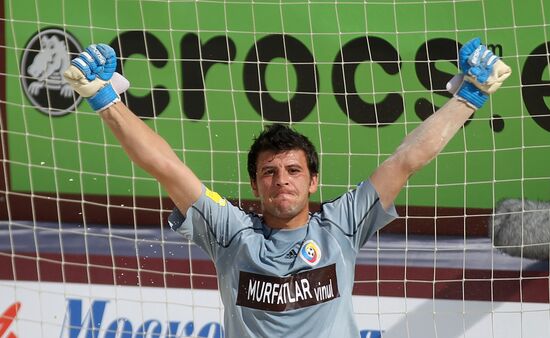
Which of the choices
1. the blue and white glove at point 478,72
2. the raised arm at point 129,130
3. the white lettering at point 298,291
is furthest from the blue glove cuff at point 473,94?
the raised arm at point 129,130

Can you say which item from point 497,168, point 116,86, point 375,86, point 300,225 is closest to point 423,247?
point 497,168

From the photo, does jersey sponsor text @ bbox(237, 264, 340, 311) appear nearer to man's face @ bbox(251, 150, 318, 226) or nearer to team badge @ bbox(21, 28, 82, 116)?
man's face @ bbox(251, 150, 318, 226)

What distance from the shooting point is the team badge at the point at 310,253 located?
10.0ft

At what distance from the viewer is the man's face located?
3.05 m

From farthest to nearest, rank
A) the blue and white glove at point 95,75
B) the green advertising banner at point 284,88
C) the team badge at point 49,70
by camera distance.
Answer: the team badge at point 49,70, the green advertising banner at point 284,88, the blue and white glove at point 95,75

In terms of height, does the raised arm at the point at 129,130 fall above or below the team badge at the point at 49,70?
below

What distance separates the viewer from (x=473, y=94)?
10.0 ft

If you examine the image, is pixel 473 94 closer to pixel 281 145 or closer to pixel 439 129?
pixel 439 129

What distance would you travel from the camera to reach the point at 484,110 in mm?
4824

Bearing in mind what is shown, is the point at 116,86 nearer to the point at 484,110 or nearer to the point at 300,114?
the point at 300,114

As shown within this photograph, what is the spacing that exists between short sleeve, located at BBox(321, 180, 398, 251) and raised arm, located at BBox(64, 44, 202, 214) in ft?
1.51

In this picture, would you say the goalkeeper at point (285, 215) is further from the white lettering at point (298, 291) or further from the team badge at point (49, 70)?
the team badge at point (49, 70)

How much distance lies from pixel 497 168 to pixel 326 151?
85cm

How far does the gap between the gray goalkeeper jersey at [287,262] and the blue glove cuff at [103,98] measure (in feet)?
1.32
